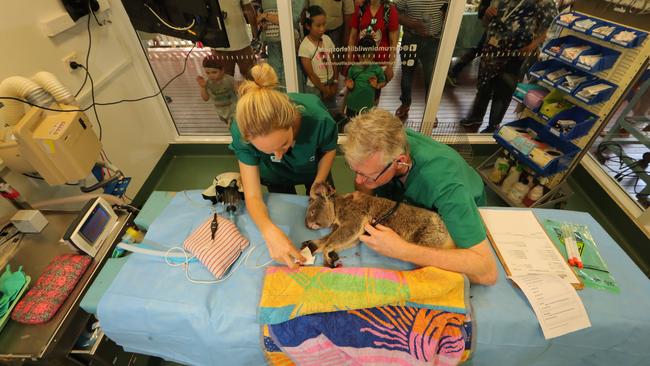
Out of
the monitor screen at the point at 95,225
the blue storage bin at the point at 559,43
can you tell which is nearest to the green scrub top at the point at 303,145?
the monitor screen at the point at 95,225

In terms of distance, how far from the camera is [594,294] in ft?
3.68

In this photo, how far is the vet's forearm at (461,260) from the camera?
109cm

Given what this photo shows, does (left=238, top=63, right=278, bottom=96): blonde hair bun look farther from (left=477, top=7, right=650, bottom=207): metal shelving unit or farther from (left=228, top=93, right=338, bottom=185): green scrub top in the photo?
(left=477, top=7, right=650, bottom=207): metal shelving unit

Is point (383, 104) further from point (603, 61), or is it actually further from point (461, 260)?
point (461, 260)

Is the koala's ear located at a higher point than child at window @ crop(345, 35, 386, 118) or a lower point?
higher

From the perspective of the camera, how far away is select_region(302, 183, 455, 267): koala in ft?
3.90

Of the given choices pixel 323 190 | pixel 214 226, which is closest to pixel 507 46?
pixel 323 190

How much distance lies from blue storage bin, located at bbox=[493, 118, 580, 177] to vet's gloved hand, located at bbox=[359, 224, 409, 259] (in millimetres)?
1518

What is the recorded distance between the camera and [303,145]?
4.84ft

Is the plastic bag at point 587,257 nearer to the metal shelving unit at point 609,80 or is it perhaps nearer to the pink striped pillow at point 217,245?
the metal shelving unit at point 609,80

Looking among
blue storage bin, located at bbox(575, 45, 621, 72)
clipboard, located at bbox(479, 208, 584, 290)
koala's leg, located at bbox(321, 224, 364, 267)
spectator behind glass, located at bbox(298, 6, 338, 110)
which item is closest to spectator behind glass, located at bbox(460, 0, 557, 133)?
blue storage bin, located at bbox(575, 45, 621, 72)

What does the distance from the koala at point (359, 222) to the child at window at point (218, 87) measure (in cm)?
191

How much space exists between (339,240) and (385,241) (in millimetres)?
190

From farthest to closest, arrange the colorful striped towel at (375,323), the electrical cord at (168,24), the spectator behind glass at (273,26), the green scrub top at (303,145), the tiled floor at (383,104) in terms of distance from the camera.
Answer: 1. the tiled floor at (383,104)
2. the spectator behind glass at (273,26)
3. the electrical cord at (168,24)
4. the green scrub top at (303,145)
5. the colorful striped towel at (375,323)
